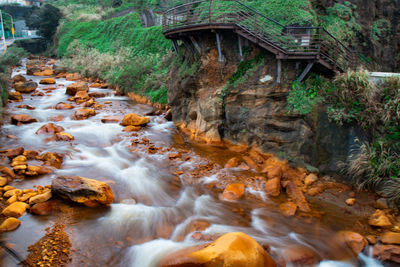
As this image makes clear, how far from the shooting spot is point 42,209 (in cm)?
684

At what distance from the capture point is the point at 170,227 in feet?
22.8

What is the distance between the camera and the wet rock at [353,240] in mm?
6258

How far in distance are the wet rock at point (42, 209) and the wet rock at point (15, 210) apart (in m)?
0.20

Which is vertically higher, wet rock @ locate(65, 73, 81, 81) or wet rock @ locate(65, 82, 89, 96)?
wet rock @ locate(65, 73, 81, 81)

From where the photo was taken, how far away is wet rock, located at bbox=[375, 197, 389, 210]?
743 cm

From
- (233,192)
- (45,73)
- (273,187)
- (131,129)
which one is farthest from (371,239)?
(45,73)

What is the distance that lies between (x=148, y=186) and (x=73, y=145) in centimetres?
467

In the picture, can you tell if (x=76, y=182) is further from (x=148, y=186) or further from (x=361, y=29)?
(x=361, y=29)

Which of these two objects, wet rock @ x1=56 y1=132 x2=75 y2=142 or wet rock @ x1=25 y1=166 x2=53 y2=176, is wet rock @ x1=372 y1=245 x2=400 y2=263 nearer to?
wet rock @ x1=25 y1=166 x2=53 y2=176

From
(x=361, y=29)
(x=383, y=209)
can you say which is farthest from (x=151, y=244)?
(x=361, y=29)

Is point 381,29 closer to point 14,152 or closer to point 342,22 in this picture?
point 342,22

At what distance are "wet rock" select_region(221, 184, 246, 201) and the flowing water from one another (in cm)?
23

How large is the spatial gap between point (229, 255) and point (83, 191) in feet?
14.0

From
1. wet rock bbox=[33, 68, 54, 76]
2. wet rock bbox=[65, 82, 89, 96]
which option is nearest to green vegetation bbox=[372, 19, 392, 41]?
wet rock bbox=[65, 82, 89, 96]
